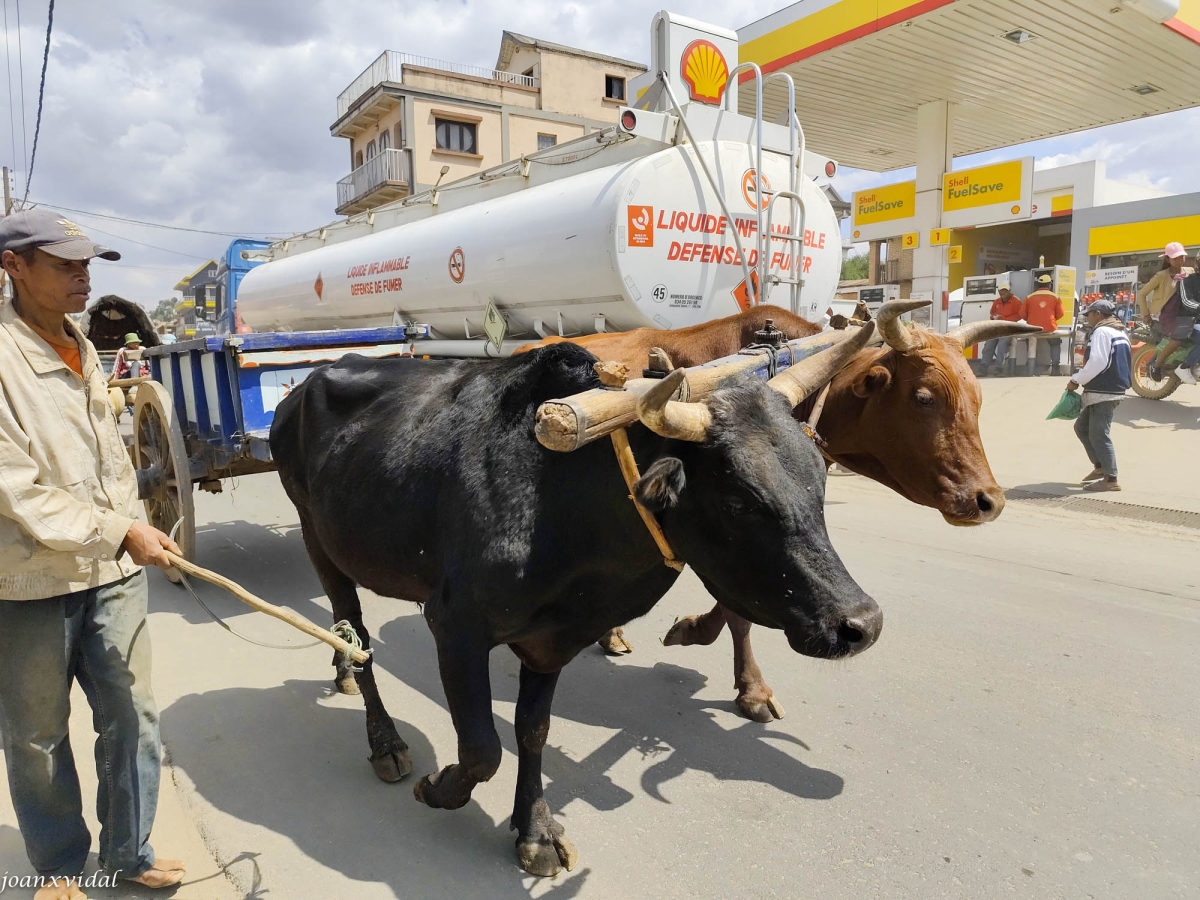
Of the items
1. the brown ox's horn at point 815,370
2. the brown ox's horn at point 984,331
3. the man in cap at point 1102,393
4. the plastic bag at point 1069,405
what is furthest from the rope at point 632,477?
the plastic bag at point 1069,405

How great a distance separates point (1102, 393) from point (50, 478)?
323 inches

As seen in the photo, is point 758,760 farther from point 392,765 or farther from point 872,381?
point 872,381

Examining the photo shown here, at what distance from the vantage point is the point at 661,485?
199 cm

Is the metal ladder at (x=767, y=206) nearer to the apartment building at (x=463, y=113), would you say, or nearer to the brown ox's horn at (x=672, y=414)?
the brown ox's horn at (x=672, y=414)

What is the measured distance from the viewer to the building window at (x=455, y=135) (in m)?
28.8

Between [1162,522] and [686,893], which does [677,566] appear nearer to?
[686,893]

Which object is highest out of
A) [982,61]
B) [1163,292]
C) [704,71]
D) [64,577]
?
[982,61]

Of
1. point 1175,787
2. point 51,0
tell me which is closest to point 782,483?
point 1175,787

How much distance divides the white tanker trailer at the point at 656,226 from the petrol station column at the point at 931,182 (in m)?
9.88

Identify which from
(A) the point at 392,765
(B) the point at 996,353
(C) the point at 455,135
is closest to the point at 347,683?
(A) the point at 392,765

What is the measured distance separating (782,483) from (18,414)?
6.36ft

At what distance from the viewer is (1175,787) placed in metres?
2.81

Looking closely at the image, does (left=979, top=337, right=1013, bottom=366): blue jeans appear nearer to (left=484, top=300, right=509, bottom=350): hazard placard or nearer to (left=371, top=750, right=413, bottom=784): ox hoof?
(left=484, top=300, right=509, bottom=350): hazard placard

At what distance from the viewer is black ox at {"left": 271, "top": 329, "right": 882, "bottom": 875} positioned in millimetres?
2031
